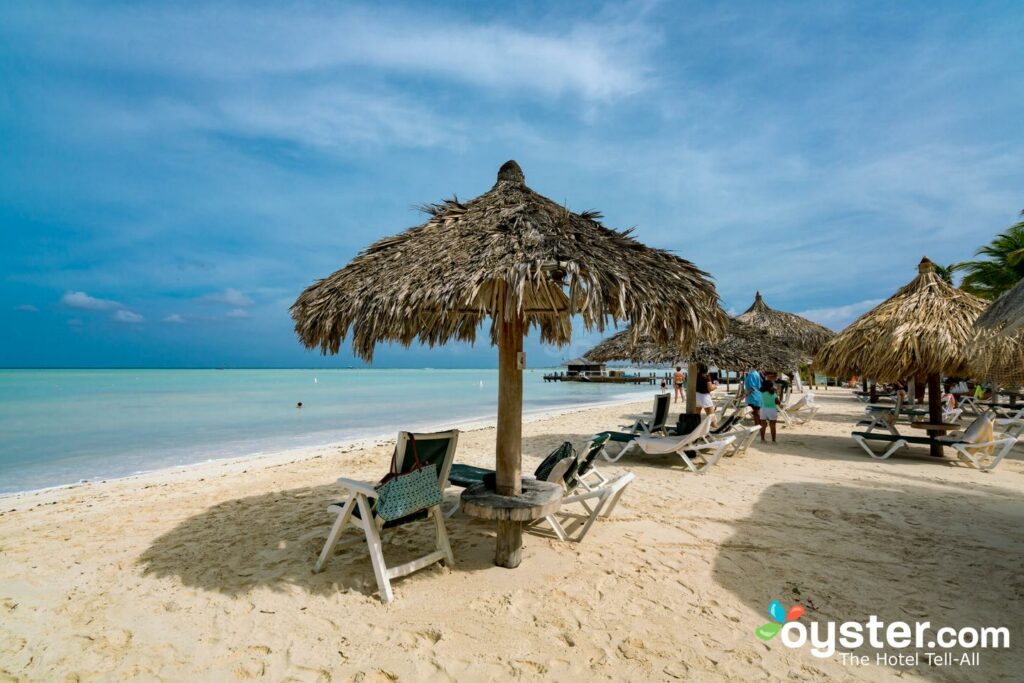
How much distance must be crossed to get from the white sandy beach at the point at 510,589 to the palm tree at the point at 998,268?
13.4 metres

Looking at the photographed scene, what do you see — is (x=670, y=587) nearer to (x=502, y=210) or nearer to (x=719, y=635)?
(x=719, y=635)

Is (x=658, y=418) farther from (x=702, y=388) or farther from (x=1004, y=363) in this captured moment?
(x=1004, y=363)

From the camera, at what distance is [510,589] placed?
3.07m

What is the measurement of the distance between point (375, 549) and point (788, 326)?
16581 mm

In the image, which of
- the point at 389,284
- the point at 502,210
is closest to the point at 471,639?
the point at 389,284

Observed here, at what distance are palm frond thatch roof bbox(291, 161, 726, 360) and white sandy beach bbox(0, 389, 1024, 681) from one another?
1654 mm

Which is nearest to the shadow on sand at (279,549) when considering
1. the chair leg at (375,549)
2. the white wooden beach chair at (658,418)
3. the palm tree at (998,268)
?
the chair leg at (375,549)

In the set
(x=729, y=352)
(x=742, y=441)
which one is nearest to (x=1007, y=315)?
(x=742, y=441)

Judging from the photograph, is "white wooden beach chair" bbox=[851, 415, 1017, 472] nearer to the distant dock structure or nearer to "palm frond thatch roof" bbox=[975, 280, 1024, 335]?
"palm frond thatch roof" bbox=[975, 280, 1024, 335]

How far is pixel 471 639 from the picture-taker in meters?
2.57

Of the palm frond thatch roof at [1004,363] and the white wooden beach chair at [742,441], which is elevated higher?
the palm frond thatch roof at [1004,363]

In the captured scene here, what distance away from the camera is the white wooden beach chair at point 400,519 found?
304 cm

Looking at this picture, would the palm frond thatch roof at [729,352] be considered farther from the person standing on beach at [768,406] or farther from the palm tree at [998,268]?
the palm tree at [998,268]

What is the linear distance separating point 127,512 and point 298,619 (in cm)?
361
